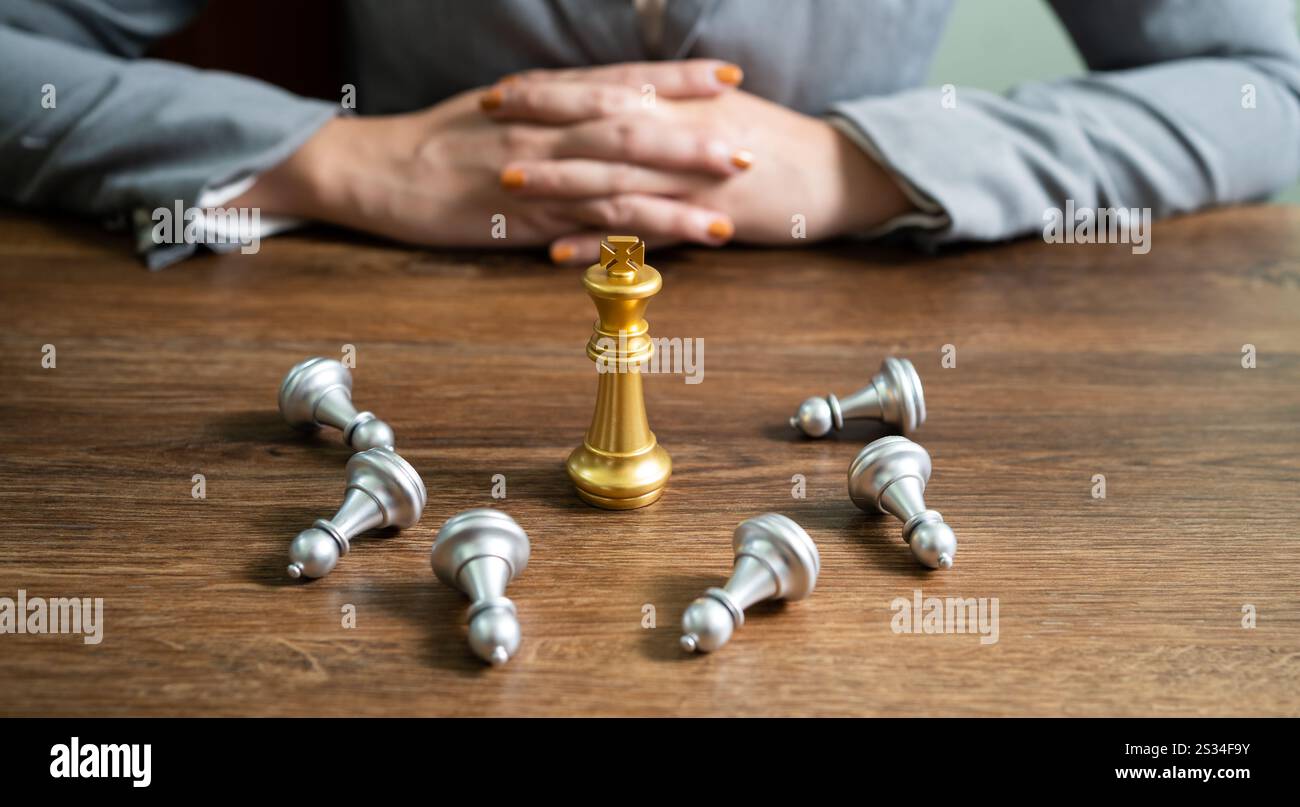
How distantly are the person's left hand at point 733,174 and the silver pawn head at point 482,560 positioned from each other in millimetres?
522

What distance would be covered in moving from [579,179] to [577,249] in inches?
2.6

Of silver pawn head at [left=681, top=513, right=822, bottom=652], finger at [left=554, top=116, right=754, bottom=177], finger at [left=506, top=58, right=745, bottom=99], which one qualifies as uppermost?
finger at [left=506, top=58, right=745, bottom=99]

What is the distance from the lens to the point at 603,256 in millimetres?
636

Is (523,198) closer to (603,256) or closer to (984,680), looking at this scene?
(603,256)

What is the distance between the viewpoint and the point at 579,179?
3.38 ft

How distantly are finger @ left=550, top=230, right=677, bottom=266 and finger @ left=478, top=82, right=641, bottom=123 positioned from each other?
12cm

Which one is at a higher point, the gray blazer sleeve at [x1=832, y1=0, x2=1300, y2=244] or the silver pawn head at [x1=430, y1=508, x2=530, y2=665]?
the gray blazer sleeve at [x1=832, y1=0, x2=1300, y2=244]

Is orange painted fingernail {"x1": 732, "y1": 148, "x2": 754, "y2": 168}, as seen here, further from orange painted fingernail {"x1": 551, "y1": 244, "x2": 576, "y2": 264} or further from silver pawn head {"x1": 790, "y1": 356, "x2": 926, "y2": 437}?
silver pawn head {"x1": 790, "y1": 356, "x2": 926, "y2": 437}

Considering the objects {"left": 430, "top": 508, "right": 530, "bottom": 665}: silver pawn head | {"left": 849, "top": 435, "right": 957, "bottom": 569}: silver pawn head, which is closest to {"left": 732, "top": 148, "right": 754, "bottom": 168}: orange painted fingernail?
{"left": 849, "top": 435, "right": 957, "bottom": 569}: silver pawn head

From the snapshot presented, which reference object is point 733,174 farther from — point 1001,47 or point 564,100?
point 1001,47

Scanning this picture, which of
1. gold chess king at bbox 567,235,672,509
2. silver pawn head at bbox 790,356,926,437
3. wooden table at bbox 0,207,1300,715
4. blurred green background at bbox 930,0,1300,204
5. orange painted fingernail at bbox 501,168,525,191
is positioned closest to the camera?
wooden table at bbox 0,207,1300,715

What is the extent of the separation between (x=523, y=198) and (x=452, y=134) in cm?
11

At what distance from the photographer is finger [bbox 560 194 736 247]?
1035mm

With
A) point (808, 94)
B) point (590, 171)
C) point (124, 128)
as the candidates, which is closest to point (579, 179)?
point (590, 171)
